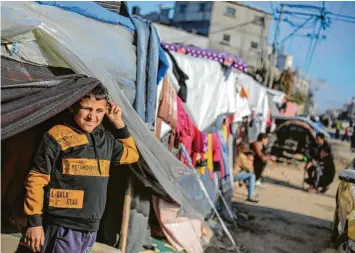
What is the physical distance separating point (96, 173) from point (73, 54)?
3.84 ft

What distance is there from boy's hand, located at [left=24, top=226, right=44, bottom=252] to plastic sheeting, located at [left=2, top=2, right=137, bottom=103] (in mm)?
1377

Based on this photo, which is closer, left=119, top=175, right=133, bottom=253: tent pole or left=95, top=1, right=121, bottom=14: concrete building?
left=119, top=175, right=133, bottom=253: tent pole

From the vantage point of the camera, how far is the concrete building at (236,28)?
113 ft

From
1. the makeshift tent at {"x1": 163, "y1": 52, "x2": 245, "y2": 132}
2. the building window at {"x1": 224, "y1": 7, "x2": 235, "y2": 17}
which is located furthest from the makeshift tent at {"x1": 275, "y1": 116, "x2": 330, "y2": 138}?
the building window at {"x1": 224, "y1": 7, "x2": 235, "y2": 17}

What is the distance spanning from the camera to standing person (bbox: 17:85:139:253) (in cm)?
246

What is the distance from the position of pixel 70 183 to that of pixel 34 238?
40 cm

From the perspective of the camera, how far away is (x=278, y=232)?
22.2ft

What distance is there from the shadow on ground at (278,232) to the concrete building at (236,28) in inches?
1040

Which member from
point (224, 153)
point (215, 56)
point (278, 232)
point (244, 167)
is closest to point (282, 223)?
point (278, 232)

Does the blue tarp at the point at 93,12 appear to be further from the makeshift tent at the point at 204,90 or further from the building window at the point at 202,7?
the building window at the point at 202,7

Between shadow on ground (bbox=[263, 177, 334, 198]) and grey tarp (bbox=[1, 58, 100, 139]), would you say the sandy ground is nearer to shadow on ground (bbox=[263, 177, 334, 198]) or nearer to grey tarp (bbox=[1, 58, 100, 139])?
shadow on ground (bbox=[263, 177, 334, 198])

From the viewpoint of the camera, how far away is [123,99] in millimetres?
3635

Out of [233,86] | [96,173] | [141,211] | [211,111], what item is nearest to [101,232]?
[141,211]

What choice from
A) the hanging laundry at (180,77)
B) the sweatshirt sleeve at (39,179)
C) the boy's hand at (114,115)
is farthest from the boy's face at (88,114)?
the hanging laundry at (180,77)
